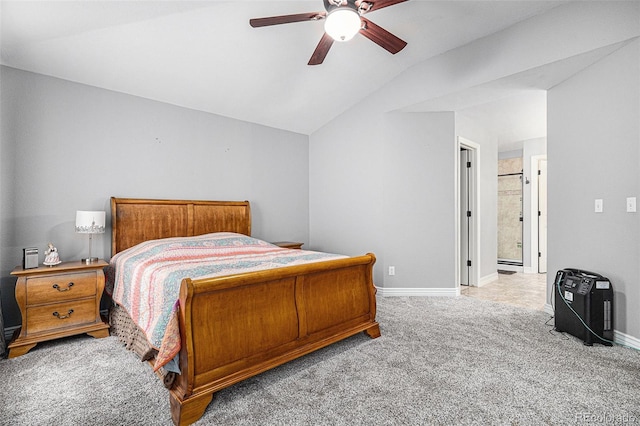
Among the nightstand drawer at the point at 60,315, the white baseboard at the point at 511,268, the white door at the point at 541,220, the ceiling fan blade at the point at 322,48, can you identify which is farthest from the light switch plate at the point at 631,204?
the nightstand drawer at the point at 60,315

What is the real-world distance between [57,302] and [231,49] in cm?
265

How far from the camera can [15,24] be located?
2395 millimetres

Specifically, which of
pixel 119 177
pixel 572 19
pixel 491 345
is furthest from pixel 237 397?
pixel 572 19

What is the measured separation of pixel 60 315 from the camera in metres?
2.61

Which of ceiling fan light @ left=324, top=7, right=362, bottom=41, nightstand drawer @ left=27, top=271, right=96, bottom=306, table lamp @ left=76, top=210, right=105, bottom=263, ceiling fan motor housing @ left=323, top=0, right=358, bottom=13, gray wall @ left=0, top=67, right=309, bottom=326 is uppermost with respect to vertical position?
ceiling fan motor housing @ left=323, top=0, right=358, bottom=13

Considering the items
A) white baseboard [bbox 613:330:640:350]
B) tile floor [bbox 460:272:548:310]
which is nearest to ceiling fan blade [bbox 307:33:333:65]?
white baseboard [bbox 613:330:640:350]

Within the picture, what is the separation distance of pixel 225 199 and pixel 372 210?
1.91 metres

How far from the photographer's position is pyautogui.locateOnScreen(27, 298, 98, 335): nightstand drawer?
2514 mm

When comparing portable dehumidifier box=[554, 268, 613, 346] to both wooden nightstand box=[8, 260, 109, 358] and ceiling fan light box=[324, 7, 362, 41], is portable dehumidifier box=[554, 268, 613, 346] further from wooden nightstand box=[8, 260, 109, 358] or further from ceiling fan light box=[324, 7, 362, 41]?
wooden nightstand box=[8, 260, 109, 358]

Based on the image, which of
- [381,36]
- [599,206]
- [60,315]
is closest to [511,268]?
[599,206]

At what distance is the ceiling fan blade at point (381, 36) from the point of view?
220 cm

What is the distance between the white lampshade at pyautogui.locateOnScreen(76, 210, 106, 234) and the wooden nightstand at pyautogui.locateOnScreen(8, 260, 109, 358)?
290 millimetres

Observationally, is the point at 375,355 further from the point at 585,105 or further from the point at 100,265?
the point at 585,105

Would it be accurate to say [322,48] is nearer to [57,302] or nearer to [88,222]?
[88,222]
